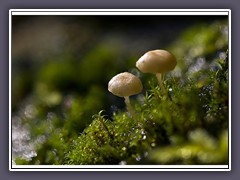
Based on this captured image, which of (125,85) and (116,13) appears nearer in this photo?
(125,85)

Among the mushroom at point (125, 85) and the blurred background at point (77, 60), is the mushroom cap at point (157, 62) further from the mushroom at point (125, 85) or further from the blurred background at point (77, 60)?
the blurred background at point (77, 60)

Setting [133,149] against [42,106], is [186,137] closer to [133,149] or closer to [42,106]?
[133,149]

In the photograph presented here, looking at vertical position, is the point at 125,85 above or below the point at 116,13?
below

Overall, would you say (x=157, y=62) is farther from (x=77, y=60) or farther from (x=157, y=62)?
(x=77, y=60)

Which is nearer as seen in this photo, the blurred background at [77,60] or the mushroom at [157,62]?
the mushroom at [157,62]

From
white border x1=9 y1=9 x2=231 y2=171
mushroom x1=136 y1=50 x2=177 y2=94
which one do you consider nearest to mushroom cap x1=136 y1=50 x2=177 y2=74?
mushroom x1=136 y1=50 x2=177 y2=94

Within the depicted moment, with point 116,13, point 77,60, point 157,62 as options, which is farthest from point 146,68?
point 77,60

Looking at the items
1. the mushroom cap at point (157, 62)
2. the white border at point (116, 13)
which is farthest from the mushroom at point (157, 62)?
the white border at point (116, 13)
